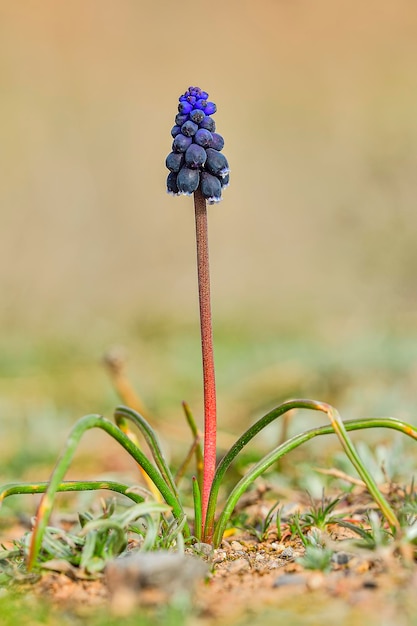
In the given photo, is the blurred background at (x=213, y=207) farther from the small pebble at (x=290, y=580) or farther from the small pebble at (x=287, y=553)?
the small pebble at (x=290, y=580)

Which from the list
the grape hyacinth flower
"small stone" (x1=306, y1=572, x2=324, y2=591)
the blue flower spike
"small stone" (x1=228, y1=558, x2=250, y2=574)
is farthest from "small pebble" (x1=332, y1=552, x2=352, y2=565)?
the blue flower spike

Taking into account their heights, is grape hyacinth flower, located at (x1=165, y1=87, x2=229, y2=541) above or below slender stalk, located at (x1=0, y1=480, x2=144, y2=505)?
above

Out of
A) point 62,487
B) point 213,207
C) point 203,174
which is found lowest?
point 62,487

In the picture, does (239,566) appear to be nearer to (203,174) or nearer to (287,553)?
(287,553)

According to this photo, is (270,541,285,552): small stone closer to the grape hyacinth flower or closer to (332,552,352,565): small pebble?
the grape hyacinth flower

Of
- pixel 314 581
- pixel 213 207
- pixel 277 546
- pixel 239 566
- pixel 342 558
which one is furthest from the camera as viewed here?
pixel 213 207

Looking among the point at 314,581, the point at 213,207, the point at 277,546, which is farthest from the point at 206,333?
the point at 213,207

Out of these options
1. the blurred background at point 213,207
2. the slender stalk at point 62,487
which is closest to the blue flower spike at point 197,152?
the slender stalk at point 62,487
